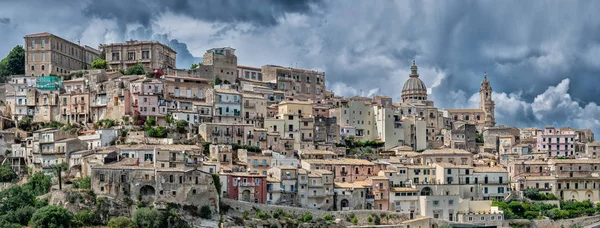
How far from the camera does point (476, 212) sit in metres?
68.3

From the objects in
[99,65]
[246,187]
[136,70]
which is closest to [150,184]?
[246,187]

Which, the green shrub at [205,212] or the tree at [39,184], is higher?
the tree at [39,184]

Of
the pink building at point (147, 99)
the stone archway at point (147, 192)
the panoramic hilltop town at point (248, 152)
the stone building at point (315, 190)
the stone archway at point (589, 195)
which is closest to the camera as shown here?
the stone archway at point (147, 192)

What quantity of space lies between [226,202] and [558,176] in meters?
27.1

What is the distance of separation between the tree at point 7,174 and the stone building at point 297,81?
94.5ft

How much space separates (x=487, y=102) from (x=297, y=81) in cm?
2382

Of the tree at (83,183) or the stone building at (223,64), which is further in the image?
the stone building at (223,64)

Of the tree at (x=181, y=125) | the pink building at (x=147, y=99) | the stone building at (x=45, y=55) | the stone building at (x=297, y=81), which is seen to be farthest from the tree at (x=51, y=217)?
the stone building at (x=297, y=81)

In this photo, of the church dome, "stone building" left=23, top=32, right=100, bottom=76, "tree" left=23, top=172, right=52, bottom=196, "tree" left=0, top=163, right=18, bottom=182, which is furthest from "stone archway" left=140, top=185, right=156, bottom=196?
the church dome

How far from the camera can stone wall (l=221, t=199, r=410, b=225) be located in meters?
60.8

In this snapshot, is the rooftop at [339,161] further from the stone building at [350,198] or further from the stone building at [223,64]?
the stone building at [223,64]

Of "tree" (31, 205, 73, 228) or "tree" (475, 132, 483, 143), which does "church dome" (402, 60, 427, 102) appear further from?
"tree" (31, 205, 73, 228)

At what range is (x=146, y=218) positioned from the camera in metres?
55.8

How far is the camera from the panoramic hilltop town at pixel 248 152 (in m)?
59.8
